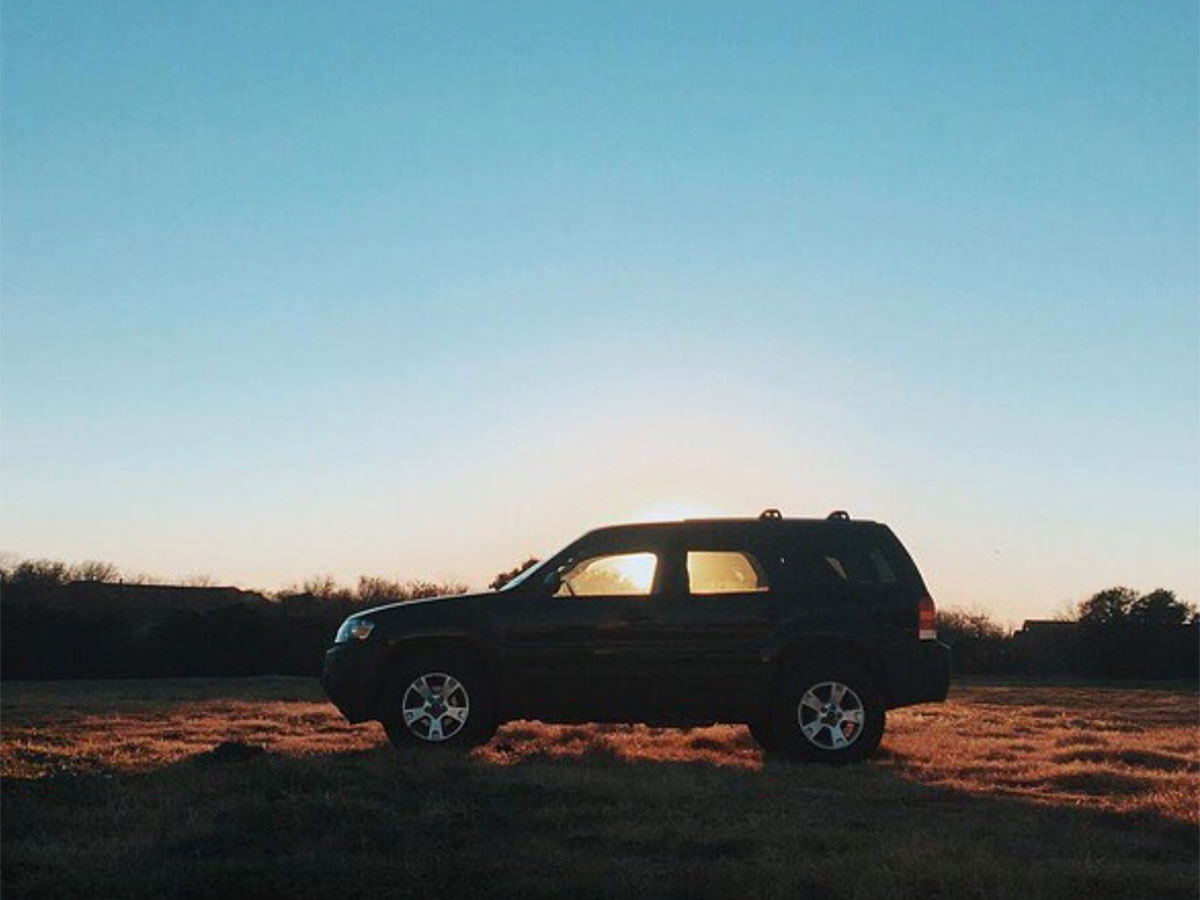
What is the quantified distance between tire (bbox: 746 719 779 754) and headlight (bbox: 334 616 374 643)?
308 centimetres

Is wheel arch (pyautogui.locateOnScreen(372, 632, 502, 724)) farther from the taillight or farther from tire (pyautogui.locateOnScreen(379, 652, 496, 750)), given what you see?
the taillight

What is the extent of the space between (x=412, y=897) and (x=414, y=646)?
18.8 feet

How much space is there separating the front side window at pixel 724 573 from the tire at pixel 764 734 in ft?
3.35

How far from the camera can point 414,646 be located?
11.5 m

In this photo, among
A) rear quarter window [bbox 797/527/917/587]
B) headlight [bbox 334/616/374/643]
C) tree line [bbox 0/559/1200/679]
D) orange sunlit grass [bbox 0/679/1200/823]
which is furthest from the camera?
tree line [bbox 0/559/1200/679]

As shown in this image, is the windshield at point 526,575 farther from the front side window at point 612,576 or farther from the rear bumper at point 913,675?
the rear bumper at point 913,675

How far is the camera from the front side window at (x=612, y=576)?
38.0 feet

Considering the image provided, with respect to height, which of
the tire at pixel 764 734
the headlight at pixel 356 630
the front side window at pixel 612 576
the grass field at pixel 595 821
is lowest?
the grass field at pixel 595 821

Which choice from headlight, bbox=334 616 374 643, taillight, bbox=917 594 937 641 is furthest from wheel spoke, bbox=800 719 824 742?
headlight, bbox=334 616 374 643

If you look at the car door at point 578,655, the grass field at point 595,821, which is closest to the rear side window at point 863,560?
the grass field at point 595,821

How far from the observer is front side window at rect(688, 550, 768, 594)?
37.9 ft

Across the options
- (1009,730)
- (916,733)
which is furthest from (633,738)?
(1009,730)

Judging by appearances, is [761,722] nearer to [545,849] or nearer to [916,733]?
[916,733]

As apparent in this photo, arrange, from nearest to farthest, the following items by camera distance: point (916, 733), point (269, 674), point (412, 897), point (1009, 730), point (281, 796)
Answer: point (412, 897), point (281, 796), point (916, 733), point (1009, 730), point (269, 674)
